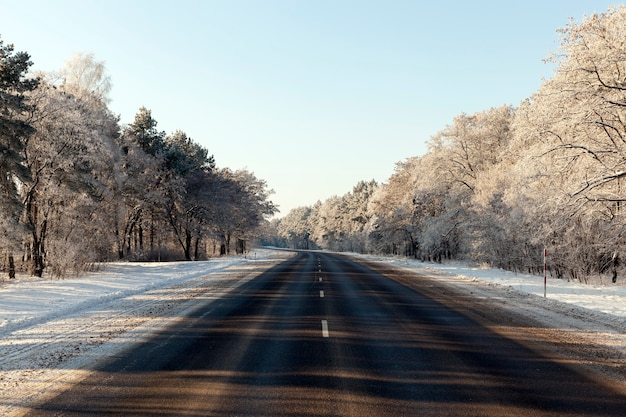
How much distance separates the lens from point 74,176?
24406mm

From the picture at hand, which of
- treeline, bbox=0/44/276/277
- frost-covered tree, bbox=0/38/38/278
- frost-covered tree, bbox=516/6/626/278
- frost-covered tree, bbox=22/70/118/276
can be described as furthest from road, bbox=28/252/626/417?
frost-covered tree, bbox=22/70/118/276

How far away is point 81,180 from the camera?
81.4ft

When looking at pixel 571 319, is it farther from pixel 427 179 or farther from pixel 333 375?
pixel 427 179

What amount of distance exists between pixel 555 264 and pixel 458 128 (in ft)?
77.2

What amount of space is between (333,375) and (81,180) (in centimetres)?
2291

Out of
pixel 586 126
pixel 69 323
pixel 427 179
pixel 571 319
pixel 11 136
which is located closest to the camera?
pixel 69 323

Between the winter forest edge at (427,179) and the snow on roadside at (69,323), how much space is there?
5.59 meters

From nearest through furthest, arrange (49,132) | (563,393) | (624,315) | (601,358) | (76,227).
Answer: (563,393), (601,358), (624,315), (49,132), (76,227)

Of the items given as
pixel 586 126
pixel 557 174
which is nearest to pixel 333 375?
pixel 557 174

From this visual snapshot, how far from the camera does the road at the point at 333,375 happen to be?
16.8ft

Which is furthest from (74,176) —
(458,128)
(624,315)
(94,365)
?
(458,128)

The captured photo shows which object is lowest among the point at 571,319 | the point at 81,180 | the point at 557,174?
the point at 571,319

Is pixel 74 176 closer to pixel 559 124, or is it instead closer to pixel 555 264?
pixel 559 124

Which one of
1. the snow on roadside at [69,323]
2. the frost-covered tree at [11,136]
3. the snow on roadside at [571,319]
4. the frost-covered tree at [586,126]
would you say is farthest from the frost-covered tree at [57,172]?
the frost-covered tree at [586,126]
